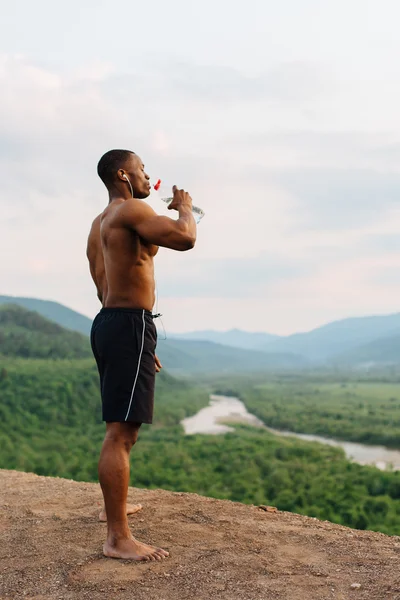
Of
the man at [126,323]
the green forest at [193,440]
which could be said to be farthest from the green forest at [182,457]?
the man at [126,323]

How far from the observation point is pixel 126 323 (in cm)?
395

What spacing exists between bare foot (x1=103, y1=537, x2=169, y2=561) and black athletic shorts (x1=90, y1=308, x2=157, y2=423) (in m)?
0.74

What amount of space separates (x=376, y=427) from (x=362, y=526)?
23.8 meters

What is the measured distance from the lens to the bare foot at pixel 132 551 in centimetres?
381

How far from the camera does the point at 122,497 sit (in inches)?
152

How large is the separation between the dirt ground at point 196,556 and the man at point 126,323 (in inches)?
10.4

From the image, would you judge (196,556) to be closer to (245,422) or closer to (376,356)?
(245,422)

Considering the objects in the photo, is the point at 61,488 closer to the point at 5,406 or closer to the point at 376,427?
the point at 5,406

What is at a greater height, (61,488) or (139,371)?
(139,371)

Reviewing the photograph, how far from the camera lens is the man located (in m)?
3.83

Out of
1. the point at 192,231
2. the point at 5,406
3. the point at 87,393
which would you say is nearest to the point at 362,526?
the point at 192,231

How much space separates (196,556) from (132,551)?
0.39m

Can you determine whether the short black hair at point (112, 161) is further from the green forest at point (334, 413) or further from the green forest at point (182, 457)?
the green forest at point (334, 413)

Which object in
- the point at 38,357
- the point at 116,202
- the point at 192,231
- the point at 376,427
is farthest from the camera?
the point at 38,357
